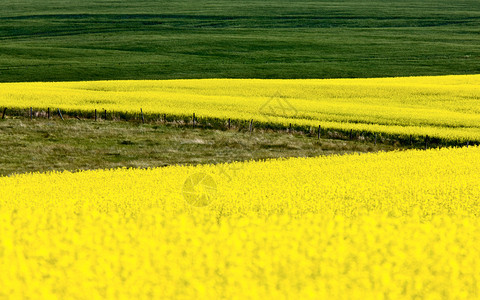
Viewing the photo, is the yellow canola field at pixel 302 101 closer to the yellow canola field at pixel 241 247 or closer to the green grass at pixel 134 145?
the green grass at pixel 134 145

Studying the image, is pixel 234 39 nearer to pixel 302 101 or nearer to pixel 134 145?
pixel 302 101

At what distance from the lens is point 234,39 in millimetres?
Result: 74812

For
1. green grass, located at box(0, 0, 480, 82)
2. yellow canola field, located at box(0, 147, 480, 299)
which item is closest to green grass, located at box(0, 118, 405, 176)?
yellow canola field, located at box(0, 147, 480, 299)

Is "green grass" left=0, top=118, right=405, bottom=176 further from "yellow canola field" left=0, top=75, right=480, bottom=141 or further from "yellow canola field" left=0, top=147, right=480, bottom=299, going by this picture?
"yellow canola field" left=0, top=147, right=480, bottom=299

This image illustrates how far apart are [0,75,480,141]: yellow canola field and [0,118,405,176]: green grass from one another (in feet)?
6.13

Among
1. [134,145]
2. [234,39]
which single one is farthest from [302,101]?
[234,39]

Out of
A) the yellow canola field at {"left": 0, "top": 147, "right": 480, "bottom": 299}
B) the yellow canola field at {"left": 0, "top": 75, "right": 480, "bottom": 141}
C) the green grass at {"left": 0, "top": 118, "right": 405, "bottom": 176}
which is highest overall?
the yellow canola field at {"left": 0, "top": 147, "right": 480, "bottom": 299}

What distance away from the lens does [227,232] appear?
8.84 meters

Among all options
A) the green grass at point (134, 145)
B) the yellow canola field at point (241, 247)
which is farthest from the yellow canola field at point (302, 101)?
the yellow canola field at point (241, 247)

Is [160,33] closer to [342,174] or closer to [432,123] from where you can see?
[432,123]

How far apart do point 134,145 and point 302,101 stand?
1332cm

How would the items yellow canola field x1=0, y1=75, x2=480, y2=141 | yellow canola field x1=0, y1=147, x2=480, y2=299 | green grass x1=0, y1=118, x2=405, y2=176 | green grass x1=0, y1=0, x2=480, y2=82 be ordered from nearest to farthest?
yellow canola field x1=0, y1=147, x2=480, y2=299
green grass x1=0, y1=118, x2=405, y2=176
yellow canola field x1=0, y1=75, x2=480, y2=141
green grass x1=0, y1=0, x2=480, y2=82

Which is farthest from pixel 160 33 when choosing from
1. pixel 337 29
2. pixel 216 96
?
pixel 216 96

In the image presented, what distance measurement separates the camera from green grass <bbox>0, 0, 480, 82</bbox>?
58.6 metres
